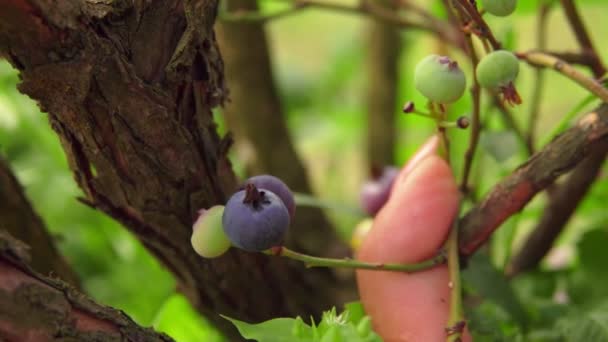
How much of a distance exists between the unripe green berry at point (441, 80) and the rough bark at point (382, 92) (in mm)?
719

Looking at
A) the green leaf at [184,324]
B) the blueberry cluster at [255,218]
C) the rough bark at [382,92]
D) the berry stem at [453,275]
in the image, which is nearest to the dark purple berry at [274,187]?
the blueberry cluster at [255,218]

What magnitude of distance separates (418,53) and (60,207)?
3.24 ft

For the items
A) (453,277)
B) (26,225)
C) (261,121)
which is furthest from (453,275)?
(261,121)

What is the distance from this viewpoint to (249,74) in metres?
0.87

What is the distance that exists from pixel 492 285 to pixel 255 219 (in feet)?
0.83

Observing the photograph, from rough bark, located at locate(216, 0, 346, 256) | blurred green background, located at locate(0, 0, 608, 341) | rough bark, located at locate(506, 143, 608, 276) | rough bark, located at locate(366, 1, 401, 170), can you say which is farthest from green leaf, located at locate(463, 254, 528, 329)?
rough bark, located at locate(366, 1, 401, 170)

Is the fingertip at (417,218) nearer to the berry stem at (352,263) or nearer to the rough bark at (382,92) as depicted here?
the berry stem at (352,263)

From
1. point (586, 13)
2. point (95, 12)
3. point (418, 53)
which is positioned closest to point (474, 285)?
point (95, 12)

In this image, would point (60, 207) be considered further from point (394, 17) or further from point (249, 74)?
point (394, 17)

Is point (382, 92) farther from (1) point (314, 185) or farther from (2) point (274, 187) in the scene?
(2) point (274, 187)

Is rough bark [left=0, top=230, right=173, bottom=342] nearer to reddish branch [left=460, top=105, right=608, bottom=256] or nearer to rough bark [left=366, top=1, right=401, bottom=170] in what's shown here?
reddish branch [left=460, top=105, right=608, bottom=256]

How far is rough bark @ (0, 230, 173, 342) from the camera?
1.21 feet

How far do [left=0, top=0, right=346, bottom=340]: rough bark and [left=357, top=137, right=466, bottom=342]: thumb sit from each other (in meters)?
0.10

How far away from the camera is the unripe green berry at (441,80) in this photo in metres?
0.42
